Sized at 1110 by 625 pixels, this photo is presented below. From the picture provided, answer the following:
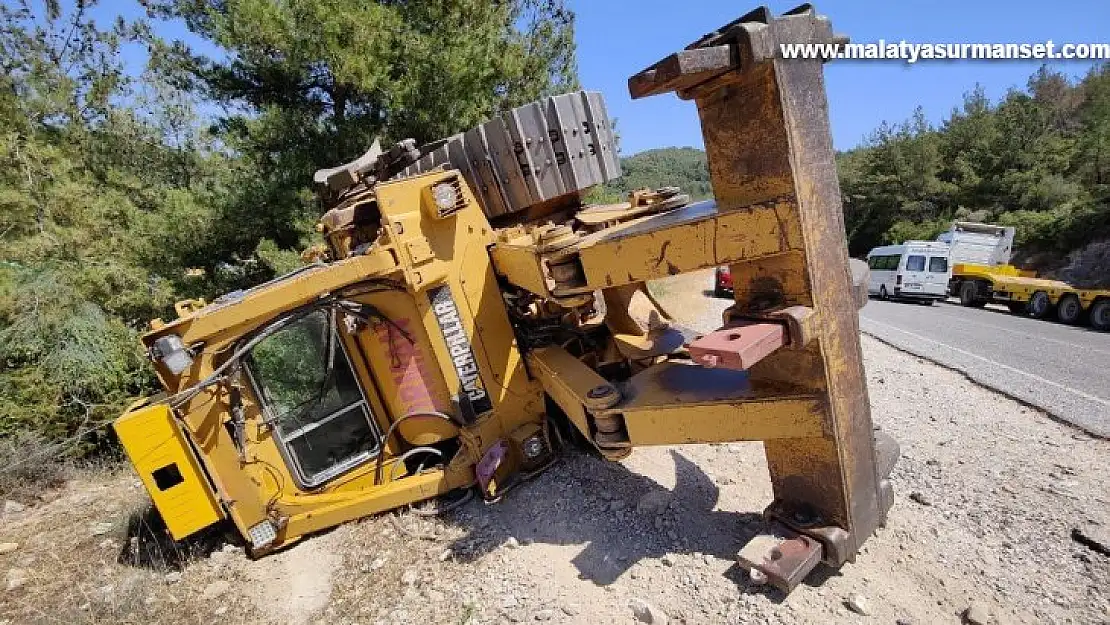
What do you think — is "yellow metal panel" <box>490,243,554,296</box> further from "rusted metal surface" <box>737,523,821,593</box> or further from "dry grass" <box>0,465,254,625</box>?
"dry grass" <box>0,465,254,625</box>

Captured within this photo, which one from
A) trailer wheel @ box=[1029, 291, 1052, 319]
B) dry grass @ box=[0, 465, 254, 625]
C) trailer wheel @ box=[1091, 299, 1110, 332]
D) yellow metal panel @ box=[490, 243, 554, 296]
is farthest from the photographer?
trailer wheel @ box=[1029, 291, 1052, 319]

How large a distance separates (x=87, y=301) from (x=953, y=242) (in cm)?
2440

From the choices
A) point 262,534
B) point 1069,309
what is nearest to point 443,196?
point 262,534

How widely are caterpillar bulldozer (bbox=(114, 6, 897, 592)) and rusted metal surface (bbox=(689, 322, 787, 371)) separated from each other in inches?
0.5

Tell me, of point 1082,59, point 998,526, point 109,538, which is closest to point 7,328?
point 109,538

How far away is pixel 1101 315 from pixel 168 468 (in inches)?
717

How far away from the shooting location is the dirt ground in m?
2.47

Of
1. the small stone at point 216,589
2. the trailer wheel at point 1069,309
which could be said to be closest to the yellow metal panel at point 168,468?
the small stone at point 216,589

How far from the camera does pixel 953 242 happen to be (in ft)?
62.5

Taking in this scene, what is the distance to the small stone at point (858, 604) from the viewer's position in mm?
2352

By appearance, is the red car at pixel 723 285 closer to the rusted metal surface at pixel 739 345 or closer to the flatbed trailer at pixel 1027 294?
the flatbed trailer at pixel 1027 294

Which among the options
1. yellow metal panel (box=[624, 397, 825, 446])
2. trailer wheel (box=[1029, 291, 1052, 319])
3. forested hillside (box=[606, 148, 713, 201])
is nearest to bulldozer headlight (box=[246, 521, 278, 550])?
yellow metal panel (box=[624, 397, 825, 446])

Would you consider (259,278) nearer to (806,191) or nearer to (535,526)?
(535,526)

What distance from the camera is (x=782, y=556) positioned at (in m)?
2.41
